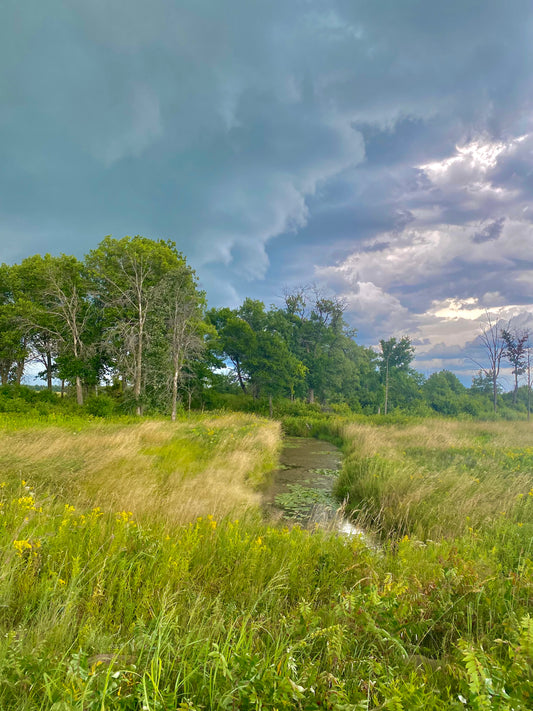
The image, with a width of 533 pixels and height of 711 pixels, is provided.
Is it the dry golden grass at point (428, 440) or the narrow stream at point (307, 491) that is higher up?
the dry golden grass at point (428, 440)

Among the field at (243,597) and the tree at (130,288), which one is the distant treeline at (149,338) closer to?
the tree at (130,288)

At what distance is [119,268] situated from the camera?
2402cm

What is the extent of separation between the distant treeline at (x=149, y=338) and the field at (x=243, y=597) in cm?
1358

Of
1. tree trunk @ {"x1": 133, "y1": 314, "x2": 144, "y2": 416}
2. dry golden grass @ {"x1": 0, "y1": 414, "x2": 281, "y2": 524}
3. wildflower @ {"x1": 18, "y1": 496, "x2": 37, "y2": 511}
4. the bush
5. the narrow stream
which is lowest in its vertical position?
the narrow stream

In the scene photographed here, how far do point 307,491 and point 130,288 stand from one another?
63.0ft

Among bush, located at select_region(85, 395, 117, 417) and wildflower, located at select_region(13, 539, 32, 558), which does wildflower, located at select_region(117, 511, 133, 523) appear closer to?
wildflower, located at select_region(13, 539, 32, 558)

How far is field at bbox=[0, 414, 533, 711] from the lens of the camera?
1.69 metres

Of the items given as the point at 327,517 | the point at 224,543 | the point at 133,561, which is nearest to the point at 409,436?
the point at 327,517

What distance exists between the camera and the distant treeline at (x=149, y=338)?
2184cm

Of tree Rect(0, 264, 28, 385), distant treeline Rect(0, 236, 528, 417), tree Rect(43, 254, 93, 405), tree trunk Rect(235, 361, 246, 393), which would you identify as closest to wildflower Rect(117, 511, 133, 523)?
distant treeline Rect(0, 236, 528, 417)

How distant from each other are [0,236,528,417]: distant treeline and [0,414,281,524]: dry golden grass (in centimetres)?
961

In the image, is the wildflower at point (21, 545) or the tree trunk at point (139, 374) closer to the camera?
the wildflower at point (21, 545)

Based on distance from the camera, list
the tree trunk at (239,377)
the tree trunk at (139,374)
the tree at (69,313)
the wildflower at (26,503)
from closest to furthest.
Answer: the wildflower at (26,503) → the tree trunk at (139,374) → the tree at (69,313) → the tree trunk at (239,377)

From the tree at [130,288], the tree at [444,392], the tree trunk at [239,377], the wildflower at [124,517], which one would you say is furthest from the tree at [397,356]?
the wildflower at [124,517]
